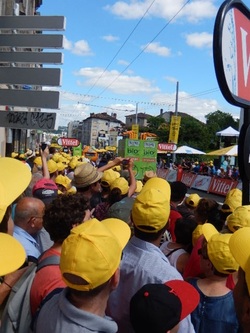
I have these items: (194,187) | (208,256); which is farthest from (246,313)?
(194,187)

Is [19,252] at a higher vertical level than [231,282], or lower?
higher

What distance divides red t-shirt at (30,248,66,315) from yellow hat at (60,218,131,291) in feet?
1.40

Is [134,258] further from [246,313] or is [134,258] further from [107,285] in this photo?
[246,313]

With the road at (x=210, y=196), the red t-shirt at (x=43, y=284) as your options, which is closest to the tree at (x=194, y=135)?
the road at (x=210, y=196)

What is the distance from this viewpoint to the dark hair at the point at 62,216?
2828mm

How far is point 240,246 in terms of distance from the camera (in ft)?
6.39

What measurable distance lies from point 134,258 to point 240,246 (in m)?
0.86

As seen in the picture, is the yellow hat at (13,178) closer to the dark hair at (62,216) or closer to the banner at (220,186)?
the dark hair at (62,216)

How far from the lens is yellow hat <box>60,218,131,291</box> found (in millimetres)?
1853

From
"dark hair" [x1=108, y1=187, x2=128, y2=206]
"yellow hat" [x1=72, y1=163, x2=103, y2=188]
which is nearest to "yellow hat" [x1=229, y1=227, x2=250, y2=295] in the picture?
"dark hair" [x1=108, y1=187, x2=128, y2=206]

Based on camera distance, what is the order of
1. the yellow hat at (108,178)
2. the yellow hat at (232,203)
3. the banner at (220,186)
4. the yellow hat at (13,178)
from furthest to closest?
the banner at (220,186), the yellow hat at (108,178), the yellow hat at (232,203), the yellow hat at (13,178)

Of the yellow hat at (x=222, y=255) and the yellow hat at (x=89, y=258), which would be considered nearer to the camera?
the yellow hat at (x=89, y=258)

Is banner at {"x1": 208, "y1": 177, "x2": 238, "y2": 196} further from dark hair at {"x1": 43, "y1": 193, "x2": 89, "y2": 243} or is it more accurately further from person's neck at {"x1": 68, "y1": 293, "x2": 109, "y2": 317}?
person's neck at {"x1": 68, "y1": 293, "x2": 109, "y2": 317}

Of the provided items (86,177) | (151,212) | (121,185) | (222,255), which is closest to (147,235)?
(151,212)
